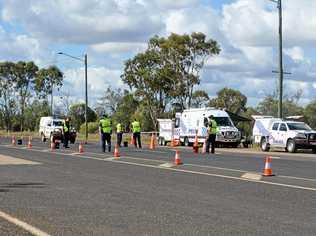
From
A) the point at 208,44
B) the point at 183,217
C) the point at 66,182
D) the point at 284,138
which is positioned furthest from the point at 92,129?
the point at 183,217

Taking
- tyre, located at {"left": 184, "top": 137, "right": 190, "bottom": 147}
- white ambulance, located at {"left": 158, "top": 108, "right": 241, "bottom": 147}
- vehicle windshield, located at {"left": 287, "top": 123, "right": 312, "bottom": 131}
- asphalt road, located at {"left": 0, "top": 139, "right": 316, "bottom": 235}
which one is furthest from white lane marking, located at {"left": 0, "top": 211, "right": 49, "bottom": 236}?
tyre, located at {"left": 184, "top": 137, "right": 190, "bottom": 147}

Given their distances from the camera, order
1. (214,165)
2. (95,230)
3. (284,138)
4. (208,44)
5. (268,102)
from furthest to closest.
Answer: (268,102)
(208,44)
(284,138)
(214,165)
(95,230)

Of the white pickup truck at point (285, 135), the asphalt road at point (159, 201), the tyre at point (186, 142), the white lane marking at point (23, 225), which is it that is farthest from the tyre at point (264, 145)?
the white lane marking at point (23, 225)

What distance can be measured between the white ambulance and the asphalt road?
23384 mm

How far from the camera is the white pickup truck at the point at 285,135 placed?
33.9m

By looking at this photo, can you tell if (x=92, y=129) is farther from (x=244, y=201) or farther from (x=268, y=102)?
(x=244, y=201)

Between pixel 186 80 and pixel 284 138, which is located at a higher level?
pixel 186 80

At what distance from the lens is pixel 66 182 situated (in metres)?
15.5

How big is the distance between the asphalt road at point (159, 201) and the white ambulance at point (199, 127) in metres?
23.4

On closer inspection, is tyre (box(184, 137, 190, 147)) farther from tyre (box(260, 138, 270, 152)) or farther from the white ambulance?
tyre (box(260, 138, 270, 152))

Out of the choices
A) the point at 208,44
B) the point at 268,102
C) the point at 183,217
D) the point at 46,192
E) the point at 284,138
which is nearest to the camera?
the point at 183,217

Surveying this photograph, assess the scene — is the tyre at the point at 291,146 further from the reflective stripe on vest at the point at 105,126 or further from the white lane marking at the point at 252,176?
the white lane marking at the point at 252,176

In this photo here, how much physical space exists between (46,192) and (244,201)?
4070 mm

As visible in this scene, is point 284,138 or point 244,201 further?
→ point 284,138
